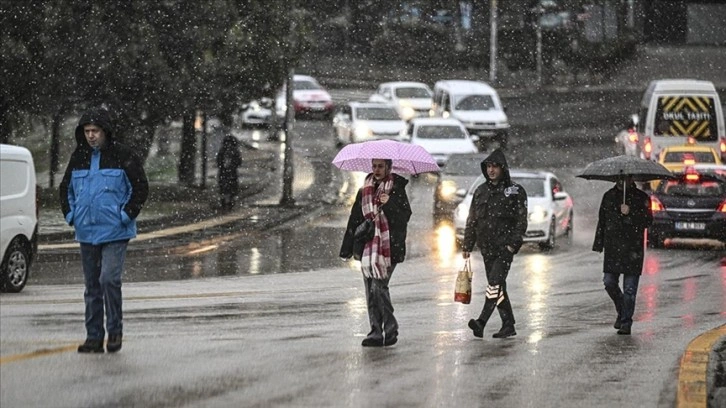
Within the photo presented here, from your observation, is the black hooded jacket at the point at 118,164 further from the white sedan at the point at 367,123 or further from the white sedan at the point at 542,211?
the white sedan at the point at 367,123

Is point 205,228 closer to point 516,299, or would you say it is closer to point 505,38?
point 516,299

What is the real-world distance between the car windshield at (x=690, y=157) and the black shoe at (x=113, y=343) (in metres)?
23.4

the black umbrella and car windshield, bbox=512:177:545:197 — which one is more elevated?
the black umbrella

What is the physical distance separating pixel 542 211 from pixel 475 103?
67.3 feet

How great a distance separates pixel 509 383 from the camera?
10.3 meters

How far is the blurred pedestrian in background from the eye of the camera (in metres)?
30.6

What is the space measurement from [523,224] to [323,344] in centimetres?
206

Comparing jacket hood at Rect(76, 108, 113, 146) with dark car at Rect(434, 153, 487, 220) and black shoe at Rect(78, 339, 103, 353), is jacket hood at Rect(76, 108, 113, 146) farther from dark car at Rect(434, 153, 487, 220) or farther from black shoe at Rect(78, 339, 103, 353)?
dark car at Rect(434, 153, 487, 220)

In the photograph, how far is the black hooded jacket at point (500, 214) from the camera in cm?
1268

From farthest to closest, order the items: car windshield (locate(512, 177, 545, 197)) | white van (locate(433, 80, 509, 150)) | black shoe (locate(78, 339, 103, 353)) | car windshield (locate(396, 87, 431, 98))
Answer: car windshield (locate(396, 87, 431, 98)) → white van (locate(433, 80, 509, 150)) → car windshield (locate(512, 177, 545, 197)) → black shoe (locate(78, 339, 103, 353))

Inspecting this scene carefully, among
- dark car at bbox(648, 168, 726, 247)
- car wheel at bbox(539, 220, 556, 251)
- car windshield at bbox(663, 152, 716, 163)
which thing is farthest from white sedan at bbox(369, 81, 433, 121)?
dark car at bbox(648, 168, 726, 247)

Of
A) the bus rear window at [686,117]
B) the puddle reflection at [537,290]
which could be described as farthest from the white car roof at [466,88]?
the puddle reflection at [537,290]

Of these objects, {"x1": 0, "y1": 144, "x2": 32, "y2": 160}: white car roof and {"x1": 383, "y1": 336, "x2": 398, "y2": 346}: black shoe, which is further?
{"x1": 0, "y1": 144, "x2": 32, "y2": 160}: white car roof

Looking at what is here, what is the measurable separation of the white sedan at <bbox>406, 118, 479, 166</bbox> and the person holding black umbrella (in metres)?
24.1
